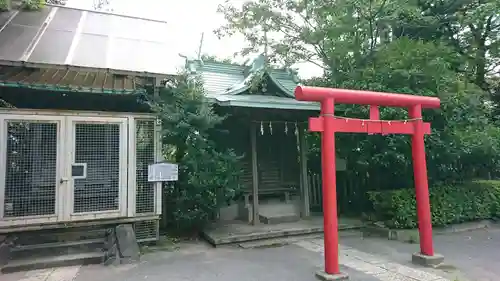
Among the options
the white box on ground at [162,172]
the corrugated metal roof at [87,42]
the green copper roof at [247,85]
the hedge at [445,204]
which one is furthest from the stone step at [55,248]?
the hedge at [445,204]

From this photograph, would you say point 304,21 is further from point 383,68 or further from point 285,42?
point 383,68

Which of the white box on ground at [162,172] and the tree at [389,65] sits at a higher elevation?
the tree at [389,65]

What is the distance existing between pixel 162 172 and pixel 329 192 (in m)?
2.91

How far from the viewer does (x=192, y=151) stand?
622 cm

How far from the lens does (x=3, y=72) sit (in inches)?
229

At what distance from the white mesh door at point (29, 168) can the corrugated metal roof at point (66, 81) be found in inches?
23.7

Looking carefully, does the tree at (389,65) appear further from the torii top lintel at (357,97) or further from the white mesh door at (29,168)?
the white mesh door at (29,168)

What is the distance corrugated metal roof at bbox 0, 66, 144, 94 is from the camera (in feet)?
17.5

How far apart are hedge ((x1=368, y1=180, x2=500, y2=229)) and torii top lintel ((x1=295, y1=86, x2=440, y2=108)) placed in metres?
2.63

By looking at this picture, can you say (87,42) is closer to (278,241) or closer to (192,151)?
(192,151)

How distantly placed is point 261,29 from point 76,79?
4760 mm

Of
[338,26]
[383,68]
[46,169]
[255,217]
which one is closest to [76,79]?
[46,169]

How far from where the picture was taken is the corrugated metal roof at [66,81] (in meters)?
5.34

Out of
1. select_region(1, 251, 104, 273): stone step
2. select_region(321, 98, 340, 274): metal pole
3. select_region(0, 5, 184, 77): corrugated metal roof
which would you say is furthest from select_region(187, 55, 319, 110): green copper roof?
select_region(1, 251, 104, 273): stone step
